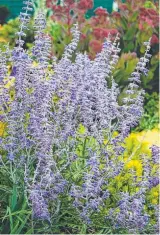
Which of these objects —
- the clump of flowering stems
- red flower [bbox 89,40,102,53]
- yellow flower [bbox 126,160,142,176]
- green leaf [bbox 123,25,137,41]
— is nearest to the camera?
the clump of flowering stems

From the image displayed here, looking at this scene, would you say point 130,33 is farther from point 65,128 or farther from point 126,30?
point 65,128

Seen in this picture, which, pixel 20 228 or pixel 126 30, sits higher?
pixel 126 30

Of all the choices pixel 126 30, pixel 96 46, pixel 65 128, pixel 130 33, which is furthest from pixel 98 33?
pixel 65 128

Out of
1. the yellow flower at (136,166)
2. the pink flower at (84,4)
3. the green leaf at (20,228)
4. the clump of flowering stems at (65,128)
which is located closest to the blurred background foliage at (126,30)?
the pink flower at (84,4)

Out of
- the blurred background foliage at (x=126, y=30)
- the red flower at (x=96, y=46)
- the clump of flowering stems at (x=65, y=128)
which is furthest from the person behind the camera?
the blurred background foliage at (x=126, y=30)

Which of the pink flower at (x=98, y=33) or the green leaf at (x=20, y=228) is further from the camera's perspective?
the pink flower at (x=98, y=33)

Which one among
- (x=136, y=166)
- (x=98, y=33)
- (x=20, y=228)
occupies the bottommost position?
(x=20, y=228)

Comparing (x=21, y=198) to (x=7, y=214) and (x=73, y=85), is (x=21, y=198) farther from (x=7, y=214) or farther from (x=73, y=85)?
(x=73, y=85)

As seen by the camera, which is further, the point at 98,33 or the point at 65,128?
the point at 98,33

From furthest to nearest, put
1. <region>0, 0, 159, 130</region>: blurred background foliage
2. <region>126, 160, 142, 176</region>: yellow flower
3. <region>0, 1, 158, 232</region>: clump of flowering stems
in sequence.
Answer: <region>0, 0, 159, 130</region>: blurred background foliage, <region>126, 160, 142, 176</region>: yellow flower, <region>0, 1, 158, 232</region>: clump of flowering stems

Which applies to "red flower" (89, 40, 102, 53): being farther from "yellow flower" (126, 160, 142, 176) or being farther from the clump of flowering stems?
"yellow flower" (126, 160, 142, 176)

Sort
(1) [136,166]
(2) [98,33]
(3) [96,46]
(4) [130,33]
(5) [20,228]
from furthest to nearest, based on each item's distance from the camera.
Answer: (4) [130,33]
(2) [98,33]
(3) [96,46]
(1) [136,166]
(5) [20,228]

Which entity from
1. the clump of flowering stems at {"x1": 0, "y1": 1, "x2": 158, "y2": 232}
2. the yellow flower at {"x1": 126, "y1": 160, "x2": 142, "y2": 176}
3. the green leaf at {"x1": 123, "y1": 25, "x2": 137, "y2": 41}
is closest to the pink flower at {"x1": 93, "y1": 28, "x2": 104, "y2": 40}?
the green leaf at {"x1": 123, "y1": 25, "x2": 137, "y2": 41}

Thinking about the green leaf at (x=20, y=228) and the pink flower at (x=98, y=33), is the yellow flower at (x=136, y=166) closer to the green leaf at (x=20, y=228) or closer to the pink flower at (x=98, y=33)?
Answer: the green leaf at (x=20, y=228)
